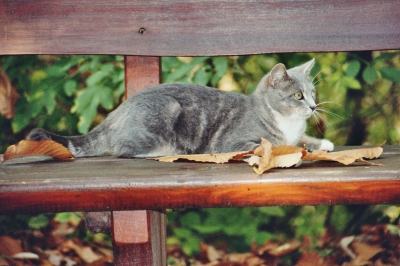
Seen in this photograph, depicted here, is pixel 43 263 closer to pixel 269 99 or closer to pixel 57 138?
pixel 57 138

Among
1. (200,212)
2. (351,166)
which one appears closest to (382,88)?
(200,212)

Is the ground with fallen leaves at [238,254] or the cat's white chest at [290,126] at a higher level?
the cat's white chest at [290,126]

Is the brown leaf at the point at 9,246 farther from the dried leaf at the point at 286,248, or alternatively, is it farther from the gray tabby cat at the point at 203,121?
the dried leaf at the point at 286,248

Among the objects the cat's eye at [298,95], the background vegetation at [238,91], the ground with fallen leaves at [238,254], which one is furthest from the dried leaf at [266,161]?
the ground with fallen leaves at [238,254]

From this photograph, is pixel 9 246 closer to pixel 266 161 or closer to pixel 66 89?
pixel 66 89

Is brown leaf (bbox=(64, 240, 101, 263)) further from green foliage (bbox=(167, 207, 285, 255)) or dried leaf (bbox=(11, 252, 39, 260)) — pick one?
green foliage (bbox=(167, 207, 285, 255))

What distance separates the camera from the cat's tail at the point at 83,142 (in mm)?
1645

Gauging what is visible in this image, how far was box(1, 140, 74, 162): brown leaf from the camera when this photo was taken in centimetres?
139

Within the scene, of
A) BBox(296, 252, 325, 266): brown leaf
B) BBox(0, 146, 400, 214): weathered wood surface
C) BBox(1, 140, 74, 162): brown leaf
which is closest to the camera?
BBox(0, 146, 400, 214): weathered wood surface

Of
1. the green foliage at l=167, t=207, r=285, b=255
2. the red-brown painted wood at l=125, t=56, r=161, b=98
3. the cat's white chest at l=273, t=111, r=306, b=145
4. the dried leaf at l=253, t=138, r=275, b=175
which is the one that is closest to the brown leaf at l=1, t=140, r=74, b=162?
the red-brown painted wood at l=125, t=56, r=161, b=98

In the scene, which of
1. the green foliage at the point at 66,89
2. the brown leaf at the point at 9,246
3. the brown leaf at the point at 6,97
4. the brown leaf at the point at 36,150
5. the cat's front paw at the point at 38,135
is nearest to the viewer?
the brown leaf at the point at 36,150

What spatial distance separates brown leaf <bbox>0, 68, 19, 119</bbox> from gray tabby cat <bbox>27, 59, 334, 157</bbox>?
3.58 feet

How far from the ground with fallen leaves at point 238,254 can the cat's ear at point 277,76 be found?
908mm

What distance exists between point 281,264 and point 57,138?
1245mm
